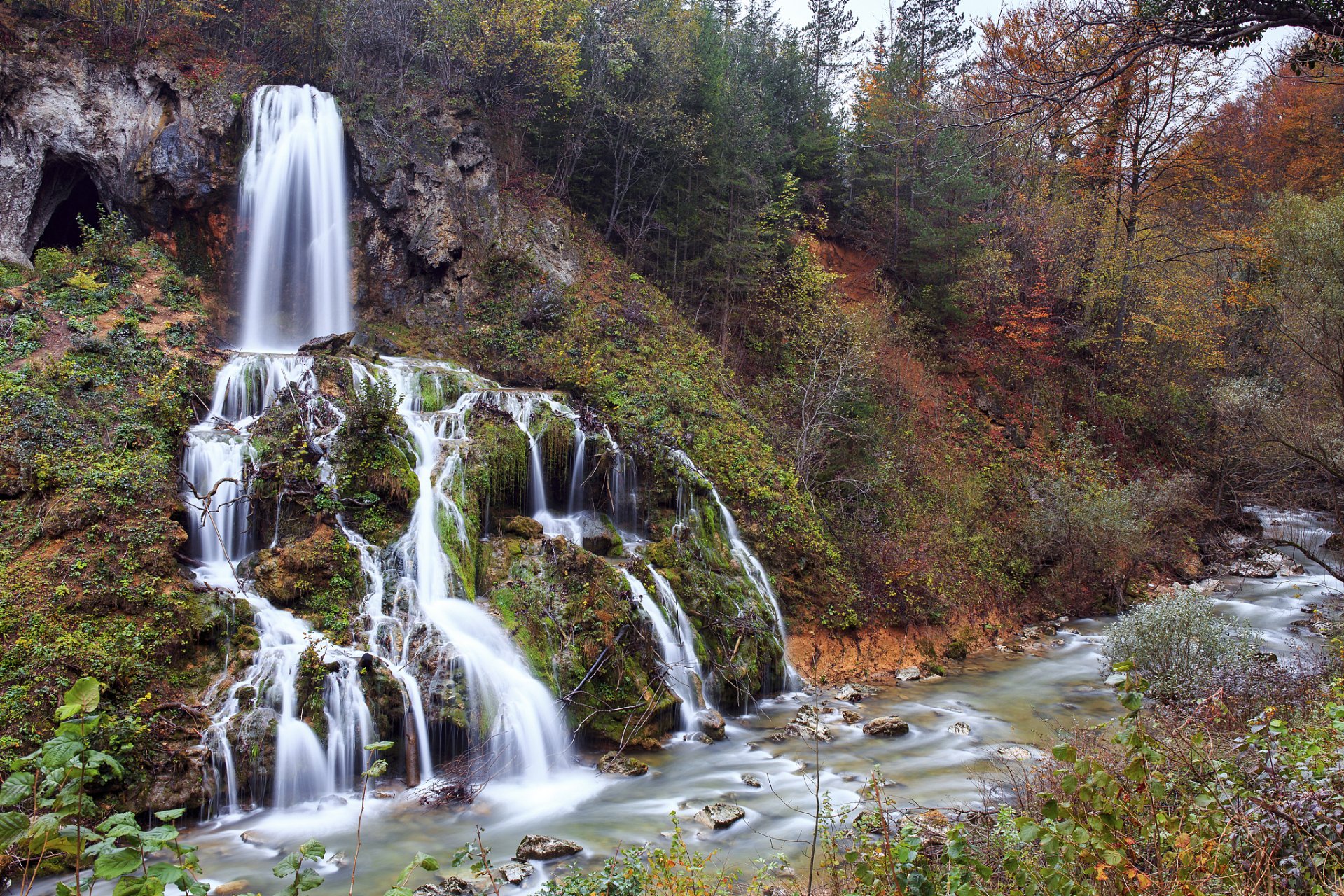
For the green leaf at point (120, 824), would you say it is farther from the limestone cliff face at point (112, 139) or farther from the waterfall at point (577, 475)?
the limestone cliff face at point (112, 139)

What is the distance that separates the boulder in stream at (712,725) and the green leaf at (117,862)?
7912 millimetres

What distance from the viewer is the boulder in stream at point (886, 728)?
9.60 meters

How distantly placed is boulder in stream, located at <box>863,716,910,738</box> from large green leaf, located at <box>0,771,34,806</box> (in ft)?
30.2

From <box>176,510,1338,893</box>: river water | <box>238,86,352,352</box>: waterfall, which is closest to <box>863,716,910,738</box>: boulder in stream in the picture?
<box>176,510,1338,893</box>: river water

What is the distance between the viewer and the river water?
6465mm

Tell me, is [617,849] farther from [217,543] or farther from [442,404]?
[442,404]

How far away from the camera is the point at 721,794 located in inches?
307

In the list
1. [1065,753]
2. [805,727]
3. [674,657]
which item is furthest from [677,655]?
[1065,753]

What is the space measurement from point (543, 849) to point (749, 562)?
696 centimetres

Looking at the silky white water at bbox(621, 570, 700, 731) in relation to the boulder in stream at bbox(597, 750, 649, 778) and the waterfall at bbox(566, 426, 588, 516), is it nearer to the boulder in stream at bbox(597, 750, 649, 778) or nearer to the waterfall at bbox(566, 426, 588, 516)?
the boulder in stream at bbox(597, 750, 649, 778)

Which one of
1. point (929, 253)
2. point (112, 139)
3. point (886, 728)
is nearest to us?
point (886, 728)

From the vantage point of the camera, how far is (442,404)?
41.0ft

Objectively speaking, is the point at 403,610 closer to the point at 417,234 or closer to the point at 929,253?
the point at 417,234

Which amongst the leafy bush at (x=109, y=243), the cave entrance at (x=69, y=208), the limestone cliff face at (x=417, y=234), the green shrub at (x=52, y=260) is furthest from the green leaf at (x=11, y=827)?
the cave entrance at (x=69, y=208)
